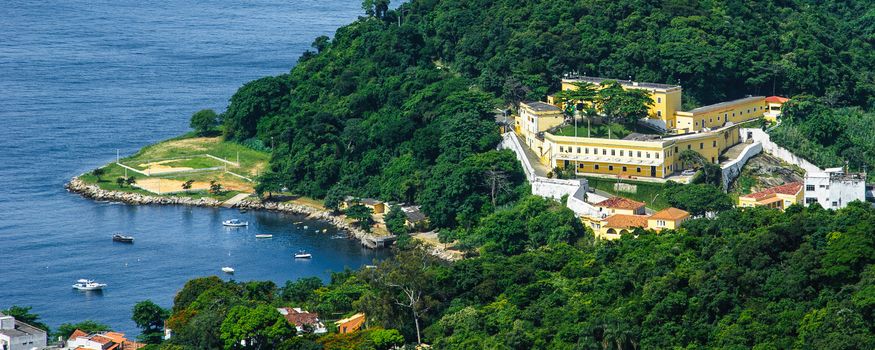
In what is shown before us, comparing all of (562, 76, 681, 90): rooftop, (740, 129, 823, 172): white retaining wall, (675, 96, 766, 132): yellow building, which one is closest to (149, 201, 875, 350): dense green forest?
(740, 129, 823, 172): white retaining wall

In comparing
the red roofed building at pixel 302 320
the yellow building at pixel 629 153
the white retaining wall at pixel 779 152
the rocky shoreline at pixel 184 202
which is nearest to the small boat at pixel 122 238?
the rocky shoreline at pixel 184 202

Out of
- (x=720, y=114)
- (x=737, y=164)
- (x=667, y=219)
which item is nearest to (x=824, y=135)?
(x=720, y=114)

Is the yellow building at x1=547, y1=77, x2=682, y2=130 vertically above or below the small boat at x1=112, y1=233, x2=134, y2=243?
above

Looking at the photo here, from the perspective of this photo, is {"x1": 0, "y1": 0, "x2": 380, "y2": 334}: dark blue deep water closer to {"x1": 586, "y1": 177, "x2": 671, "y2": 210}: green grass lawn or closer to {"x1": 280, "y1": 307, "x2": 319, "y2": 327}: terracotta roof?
{"x1": 280, "y1": 307, "x2": 319, "y2": 327}: terracotta roof

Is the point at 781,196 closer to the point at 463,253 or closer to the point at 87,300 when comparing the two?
the point at 463,253

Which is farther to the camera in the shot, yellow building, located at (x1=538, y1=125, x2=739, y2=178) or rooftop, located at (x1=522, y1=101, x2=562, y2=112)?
rooftop, located at (x1=522, y1=101, x2=562, y2=112)

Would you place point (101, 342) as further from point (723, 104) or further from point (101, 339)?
point (723, 104)
